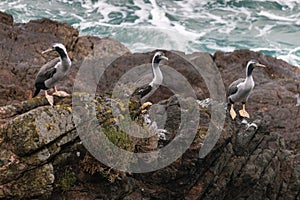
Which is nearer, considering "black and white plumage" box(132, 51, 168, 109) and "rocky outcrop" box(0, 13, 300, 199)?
"rocky outcrop" box(0, 13, 300, 199)

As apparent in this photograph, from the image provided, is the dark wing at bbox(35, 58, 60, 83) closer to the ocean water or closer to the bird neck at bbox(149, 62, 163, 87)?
the bird neck at bbox(149, 62, 163, 87)

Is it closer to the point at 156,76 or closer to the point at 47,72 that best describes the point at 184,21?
the point at 156,76

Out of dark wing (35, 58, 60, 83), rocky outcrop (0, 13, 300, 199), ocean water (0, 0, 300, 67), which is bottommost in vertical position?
ocean water (0, 0, 300, 67)

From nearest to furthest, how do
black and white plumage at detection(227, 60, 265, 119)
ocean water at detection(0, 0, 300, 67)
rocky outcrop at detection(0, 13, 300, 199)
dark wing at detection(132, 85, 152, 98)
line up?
rocky outcrop at detection(0, 13, 300, 199)
dark wing at detection(132, 85, 152, 98)
black and white plumage at detection(227, 60, 265, 119)
ocean water at detection(0, 0, 300, 67)

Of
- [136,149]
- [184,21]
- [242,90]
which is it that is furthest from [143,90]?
[184,21]

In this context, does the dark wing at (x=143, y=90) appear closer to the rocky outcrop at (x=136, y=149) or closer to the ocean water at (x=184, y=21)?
the rocky outcrop at (x=136, y=149)

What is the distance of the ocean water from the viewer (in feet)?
173

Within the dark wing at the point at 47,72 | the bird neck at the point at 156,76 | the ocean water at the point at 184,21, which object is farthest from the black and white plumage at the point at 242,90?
the ocean water at the point at 184,21

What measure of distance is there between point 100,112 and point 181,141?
2.48 meters

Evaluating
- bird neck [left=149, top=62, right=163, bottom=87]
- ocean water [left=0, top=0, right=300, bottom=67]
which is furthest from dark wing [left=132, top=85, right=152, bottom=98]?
ocean water [left=0, top=0, right=300, bottom=67]

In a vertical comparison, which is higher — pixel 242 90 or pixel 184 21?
pixel 242 90

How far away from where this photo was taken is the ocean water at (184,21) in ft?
173

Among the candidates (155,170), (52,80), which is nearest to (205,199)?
(155,170)

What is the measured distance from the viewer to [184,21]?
60.5 meters
